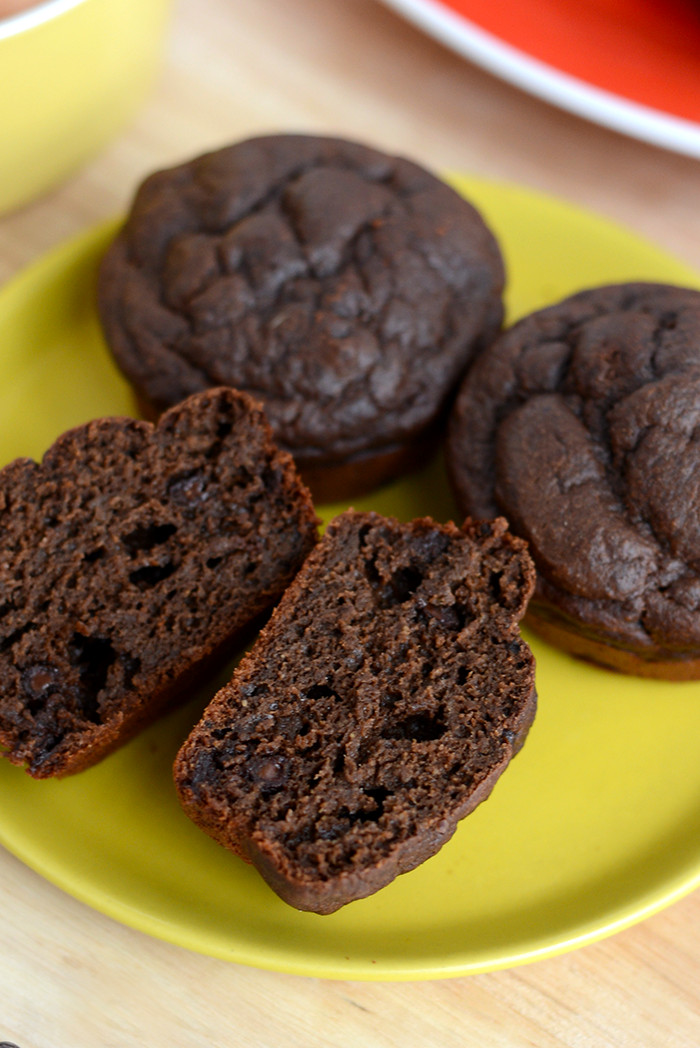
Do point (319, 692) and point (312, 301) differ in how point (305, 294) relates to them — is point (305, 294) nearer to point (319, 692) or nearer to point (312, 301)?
point (312, 301)

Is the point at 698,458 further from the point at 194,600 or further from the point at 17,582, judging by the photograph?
the point at 17,582

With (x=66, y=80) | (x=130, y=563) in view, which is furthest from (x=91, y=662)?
(x=66, y=80)

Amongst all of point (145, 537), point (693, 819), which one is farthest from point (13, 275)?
point (693, 819)

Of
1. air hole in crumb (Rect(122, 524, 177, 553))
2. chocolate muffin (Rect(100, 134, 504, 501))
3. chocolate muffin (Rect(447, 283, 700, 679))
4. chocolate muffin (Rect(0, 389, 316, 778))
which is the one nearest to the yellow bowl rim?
chocolate muffin (Rect(100, 134, 504, 501))

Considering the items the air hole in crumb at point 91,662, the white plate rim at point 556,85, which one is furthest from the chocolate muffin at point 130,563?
the white plate rim at point 556,85

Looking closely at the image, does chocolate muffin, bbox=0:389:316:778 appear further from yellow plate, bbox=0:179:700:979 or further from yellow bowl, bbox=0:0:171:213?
yellow bowl, bbox=0:0:171:213

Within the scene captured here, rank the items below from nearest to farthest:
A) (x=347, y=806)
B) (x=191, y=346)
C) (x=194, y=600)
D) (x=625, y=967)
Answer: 1. (x=347, y=806)
2. (x=625, y=967)
3. (x=194, y=600)
4. (x=191, y=346)
